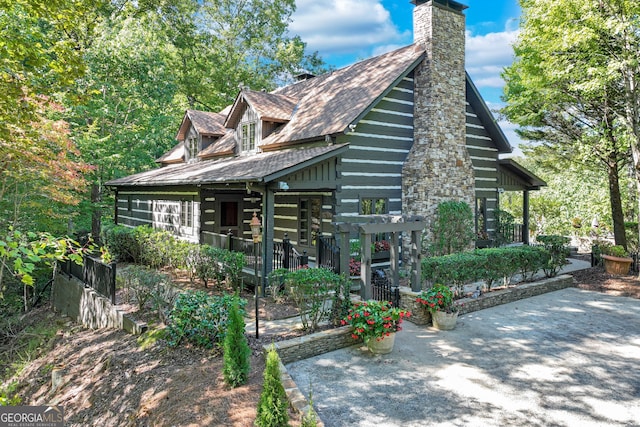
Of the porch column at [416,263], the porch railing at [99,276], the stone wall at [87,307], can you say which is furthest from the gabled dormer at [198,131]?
the porch column at [416,263]

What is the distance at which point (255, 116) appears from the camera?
54.0 ft

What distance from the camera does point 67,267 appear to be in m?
13.7

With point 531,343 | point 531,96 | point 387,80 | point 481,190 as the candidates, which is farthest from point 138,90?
point 531,343

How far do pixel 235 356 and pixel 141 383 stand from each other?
79.6 inches

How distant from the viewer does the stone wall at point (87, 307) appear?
362 inches

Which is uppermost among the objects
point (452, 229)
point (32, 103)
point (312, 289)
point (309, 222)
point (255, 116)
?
point (255, 116)

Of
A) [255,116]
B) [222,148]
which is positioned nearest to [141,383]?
[255,116]

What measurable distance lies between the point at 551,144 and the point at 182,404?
68.2 ft

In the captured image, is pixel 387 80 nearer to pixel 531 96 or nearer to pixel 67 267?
pixel 531 96

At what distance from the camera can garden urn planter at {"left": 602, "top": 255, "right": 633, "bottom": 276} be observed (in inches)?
559

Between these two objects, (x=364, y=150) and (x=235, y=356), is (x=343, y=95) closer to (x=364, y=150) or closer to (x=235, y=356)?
(x=364, y=150)

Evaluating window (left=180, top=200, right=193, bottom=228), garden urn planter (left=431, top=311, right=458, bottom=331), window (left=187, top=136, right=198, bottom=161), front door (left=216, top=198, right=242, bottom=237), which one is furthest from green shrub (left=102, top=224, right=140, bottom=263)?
garden urn planter (left=431, top=311, right=458, bottom=331)

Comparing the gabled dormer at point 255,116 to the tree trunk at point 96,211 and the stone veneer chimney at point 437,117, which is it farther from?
the tree trunk at point 96,211

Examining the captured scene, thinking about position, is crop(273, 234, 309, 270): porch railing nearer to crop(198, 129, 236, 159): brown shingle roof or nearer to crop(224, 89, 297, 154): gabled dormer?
crop(224, 89, 297, 154): gabled dormer
